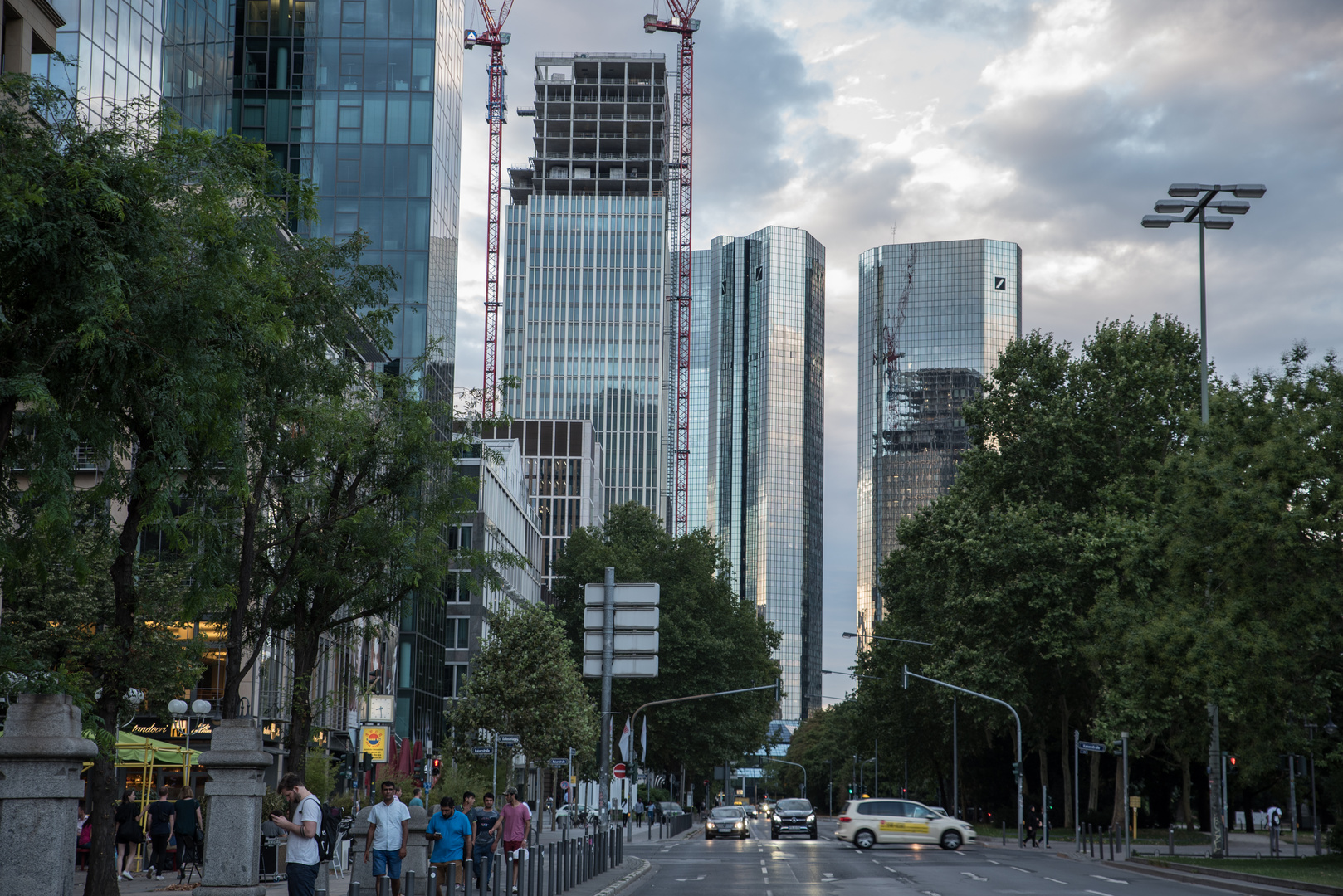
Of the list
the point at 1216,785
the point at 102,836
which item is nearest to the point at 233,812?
the point at 102,836

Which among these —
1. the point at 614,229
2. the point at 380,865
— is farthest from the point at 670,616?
the point at 614,229

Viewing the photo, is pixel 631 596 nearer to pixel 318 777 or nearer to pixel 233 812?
pixel 318 777

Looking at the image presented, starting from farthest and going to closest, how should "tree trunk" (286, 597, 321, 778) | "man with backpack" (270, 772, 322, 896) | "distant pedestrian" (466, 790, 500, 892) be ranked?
"tree trunk" (286, 597, 321, 778) < "distant pedestrian" (466, 790, 500, 892) < "man with backpack" (270, 772, 322, 896)

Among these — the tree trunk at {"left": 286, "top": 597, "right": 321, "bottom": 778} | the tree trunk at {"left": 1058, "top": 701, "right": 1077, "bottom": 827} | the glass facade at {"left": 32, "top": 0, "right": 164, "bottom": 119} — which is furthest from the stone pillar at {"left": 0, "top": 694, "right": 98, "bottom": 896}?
the tree trunk at {"left": 1058, "top": 701, "right": 1077, "bottom": 827}

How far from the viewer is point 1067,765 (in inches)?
2234

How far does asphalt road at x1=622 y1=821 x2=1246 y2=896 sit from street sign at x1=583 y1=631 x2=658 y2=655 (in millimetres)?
4272

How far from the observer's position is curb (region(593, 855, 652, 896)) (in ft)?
78.5

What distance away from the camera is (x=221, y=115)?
6275 cm

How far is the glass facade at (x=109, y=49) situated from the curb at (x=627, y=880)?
86.6 feet

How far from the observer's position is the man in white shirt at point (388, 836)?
731 inches

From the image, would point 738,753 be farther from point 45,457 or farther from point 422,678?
point 45,457

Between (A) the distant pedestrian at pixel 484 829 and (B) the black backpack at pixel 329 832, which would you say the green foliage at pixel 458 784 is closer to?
(B) the black backpack at pixel 329 832

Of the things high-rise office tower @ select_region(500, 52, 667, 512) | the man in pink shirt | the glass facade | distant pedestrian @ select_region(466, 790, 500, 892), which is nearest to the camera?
distant pedestrian @ select_region(466, 790, 500, 892)

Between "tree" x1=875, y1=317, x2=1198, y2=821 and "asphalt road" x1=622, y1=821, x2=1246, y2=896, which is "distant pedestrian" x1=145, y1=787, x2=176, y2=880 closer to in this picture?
"asphalt road" x1=622, y1=821, x2=1246, y2=896
